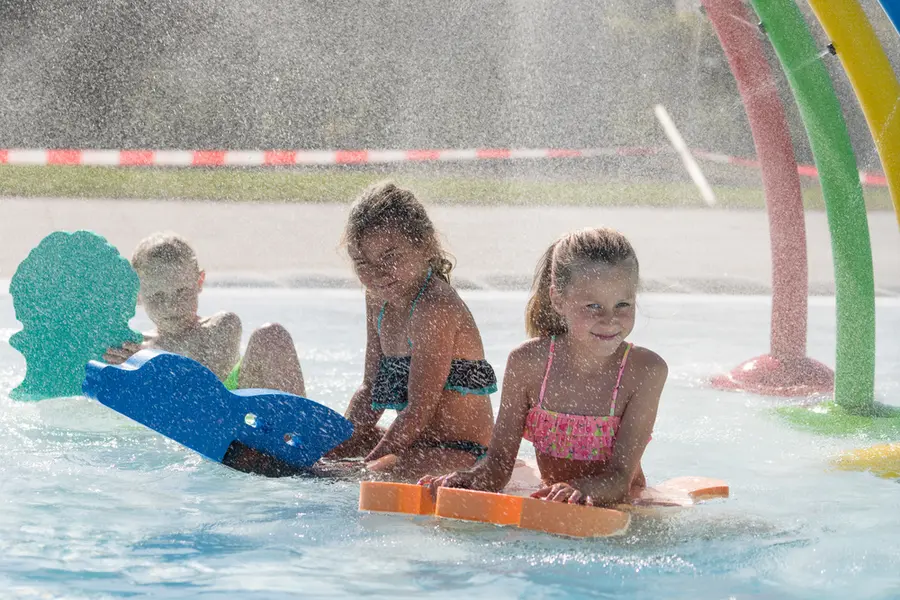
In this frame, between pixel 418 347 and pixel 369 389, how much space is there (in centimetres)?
32

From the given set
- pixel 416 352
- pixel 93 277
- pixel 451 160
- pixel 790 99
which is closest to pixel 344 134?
pixel 451 160

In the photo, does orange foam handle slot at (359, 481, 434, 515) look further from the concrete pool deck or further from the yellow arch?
the concrete pool deck

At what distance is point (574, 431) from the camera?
2.64 m

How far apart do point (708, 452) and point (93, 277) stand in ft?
5.87

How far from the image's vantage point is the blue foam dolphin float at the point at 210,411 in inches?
106

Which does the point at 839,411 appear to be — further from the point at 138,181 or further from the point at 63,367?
the point at 138,181

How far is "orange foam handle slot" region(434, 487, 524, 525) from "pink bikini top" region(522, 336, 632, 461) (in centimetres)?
34

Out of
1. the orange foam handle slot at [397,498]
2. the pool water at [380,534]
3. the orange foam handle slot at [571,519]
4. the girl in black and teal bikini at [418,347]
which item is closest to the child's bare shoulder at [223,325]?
the pool water at [380,534]

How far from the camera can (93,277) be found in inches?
144

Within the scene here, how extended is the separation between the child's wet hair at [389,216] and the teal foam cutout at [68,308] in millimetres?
981

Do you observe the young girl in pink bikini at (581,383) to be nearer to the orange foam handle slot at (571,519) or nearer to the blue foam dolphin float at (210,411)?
the orange foam handle slot at (571,519)

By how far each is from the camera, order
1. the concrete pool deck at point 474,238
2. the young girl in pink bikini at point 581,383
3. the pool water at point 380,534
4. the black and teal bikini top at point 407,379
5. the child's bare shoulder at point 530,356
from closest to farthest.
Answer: the pool water at point 380,534, the young girl in pink bikini at point 581,383, the child's bare shoulder at point 530,356, the black and teal bikini top at point 407,379, the concrete pool deck at point 474,238

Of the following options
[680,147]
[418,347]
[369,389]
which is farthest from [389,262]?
[680,147]

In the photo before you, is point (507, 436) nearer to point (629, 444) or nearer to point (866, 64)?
point (629, 444)
